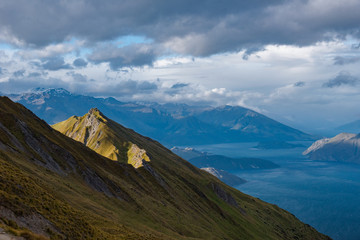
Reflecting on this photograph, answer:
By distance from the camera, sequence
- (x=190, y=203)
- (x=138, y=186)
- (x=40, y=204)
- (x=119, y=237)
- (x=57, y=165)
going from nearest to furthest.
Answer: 1. (x=40, y=204)
2. (x=119, y=237)
3. (x=57, y=165)
4. (x=138, y=186)
5. (x=190, y=203)

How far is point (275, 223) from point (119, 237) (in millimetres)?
167385

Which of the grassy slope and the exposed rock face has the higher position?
the exposed rock face

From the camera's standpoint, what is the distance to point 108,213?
66.6m

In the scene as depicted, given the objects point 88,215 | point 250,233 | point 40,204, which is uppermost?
point 40,204

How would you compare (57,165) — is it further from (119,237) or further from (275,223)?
(275,223)

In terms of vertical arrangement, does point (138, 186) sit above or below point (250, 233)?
above

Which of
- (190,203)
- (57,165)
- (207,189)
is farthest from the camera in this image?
(207,189)

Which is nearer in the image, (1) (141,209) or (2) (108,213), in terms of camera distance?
(2) (108,213)

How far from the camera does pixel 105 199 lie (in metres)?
80.6

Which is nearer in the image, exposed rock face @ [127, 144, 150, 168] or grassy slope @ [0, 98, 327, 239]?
Answer: grassy slope @ [0, 98, 327, 239]

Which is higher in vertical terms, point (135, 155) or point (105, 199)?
point (135, 155)

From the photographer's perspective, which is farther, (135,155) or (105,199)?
(135,155)

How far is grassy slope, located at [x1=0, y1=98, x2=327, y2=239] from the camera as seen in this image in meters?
39.9

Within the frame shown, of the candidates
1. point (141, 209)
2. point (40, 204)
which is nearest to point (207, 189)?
point (141, 209)
